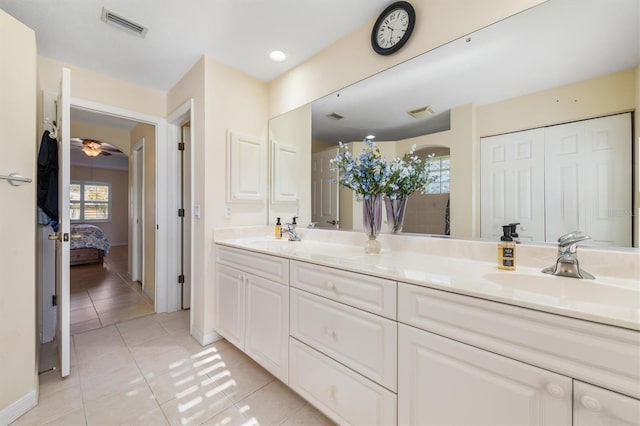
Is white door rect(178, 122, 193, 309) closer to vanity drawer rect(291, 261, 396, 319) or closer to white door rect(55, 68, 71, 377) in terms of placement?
white door rect(55, 68, 71, 377)

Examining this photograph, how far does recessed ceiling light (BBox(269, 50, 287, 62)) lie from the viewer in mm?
2146

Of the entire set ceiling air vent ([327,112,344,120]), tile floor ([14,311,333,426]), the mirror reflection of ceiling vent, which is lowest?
tile floor ([14,311,333,426])

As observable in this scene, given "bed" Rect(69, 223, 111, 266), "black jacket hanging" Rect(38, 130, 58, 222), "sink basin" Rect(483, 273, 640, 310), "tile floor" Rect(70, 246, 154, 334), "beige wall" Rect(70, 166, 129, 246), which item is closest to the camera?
"sink basin" Rect(483, 273, 640, 310)

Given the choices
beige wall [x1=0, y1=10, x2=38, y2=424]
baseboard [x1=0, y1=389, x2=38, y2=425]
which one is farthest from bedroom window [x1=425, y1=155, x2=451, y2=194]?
baseboard [x1=0, y1=389, x2=38, y2=425]

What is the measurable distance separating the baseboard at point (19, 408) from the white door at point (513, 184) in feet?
8.79

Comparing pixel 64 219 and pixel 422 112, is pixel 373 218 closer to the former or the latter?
pixel 422 112

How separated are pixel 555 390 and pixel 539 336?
0.46ft

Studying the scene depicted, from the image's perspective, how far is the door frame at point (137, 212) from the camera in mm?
3735

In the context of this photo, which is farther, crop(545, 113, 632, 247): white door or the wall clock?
the wall clock

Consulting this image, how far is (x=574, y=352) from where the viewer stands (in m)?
0.70

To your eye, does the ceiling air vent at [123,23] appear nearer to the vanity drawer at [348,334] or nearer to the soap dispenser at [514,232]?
the vanity drawer at [348,334]

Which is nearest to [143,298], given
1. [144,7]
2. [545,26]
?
[144,7]

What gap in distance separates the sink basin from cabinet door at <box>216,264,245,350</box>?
5.20 feet

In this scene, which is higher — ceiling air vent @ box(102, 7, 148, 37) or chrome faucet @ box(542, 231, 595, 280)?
ceiling air vent @ box(102, 7, 148, 37)
